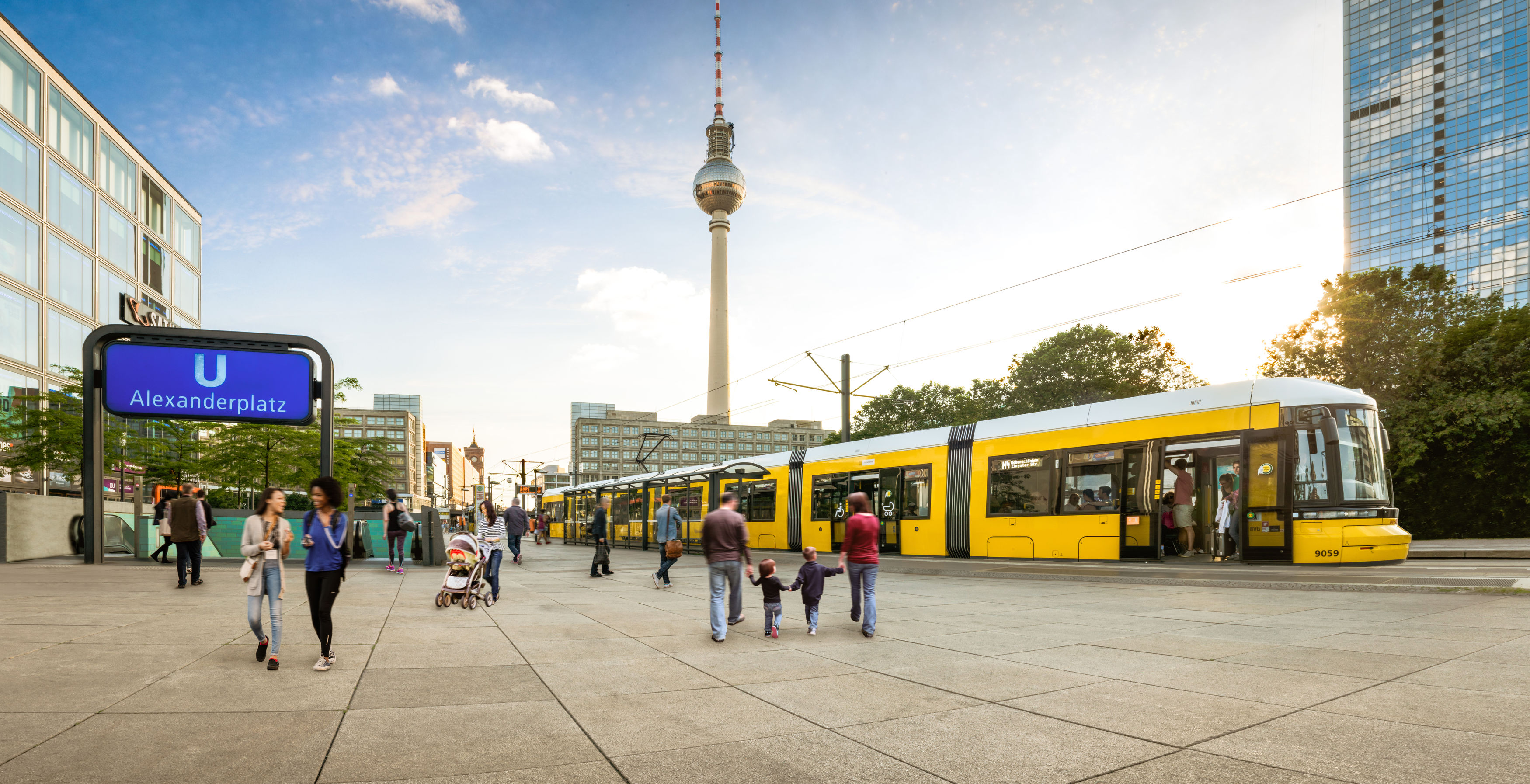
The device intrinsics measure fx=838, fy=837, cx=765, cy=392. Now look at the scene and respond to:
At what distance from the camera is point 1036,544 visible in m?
16.6

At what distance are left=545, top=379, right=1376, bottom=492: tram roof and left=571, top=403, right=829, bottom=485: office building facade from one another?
4766 inches

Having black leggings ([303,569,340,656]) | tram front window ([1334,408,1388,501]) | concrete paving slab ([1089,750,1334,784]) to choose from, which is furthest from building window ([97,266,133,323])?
concrete paving slab ([1089,750,1334,784])

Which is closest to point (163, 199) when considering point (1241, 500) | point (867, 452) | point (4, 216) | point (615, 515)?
point (4, 216)

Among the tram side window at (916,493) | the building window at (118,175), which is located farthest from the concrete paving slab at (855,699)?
the building window at (118,175)

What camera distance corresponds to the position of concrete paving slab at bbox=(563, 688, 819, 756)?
4.78 metres

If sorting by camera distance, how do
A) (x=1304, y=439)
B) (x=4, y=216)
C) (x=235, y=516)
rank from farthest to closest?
(x=4, y=216) → (x=235, y=516) → (x=1304, y=439)

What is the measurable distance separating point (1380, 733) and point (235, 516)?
2155 centimetres

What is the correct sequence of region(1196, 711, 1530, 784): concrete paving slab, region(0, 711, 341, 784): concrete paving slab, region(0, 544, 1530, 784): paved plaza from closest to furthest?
1. region(1196, 711, 1530, 784): concrete paving slab
2. region(0, 711, 341, 784): concrete paving slab
3. region(0, 544, 1530, 784): paved plaza

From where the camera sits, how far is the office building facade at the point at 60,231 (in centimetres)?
3409

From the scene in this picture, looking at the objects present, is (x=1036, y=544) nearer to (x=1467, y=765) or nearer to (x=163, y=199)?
(x=1467, y=765)

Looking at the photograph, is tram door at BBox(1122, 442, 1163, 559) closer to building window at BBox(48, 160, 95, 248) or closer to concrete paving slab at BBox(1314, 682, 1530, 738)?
concrete paving slab at BBox(1314, 682, 1530, 738)

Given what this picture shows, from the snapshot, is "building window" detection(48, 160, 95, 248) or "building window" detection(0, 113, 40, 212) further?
"building window" detection(48, 160, 95, 248)

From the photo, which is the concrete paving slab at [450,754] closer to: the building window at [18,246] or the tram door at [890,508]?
the tram door at [890,508]

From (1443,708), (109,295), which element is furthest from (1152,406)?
(109,295)
